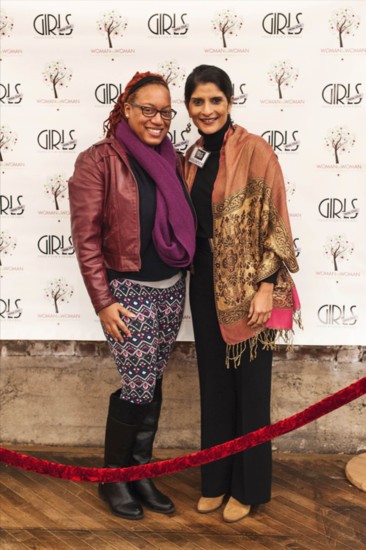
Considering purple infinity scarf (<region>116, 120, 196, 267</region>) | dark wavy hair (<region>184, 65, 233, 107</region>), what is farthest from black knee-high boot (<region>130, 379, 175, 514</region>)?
dark wavy hair (<region>184, 65, 233, 107</region>)

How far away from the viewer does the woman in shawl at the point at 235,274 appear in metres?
2.54

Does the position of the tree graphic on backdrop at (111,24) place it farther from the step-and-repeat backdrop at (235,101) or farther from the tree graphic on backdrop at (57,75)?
the tree graphic on backdrop at (57,75)

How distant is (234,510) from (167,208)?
1215 millimetres

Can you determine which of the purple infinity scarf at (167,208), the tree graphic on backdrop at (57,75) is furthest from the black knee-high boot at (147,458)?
the tree graphic on backdrop at (57,75)

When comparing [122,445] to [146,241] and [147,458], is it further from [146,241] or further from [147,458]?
[146,241]

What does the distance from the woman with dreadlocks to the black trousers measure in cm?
12

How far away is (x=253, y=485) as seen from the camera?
8.95 ft

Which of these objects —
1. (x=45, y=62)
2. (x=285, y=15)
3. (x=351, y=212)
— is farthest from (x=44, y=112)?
(x=351, y=212)

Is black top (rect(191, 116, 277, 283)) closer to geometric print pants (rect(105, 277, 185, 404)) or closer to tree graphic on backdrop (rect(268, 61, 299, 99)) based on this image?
geometric print pants (rect(105, 277, 185, 404))

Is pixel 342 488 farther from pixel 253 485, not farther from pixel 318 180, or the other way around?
pixel 318 180

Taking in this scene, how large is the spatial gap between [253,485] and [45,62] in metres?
2.00

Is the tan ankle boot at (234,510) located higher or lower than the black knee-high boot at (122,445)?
lower

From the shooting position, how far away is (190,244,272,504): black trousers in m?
2.67

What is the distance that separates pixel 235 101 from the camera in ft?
10.0
